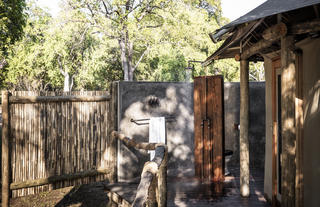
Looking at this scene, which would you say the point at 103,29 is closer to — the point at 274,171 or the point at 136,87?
the point at 136,87

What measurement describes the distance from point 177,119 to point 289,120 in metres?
3.83

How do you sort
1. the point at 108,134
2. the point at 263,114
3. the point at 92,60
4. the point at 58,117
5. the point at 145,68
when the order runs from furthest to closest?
the point at 145,68, the point at 92,60, the point at 263,114, the point at 108,134, the point at 58,117

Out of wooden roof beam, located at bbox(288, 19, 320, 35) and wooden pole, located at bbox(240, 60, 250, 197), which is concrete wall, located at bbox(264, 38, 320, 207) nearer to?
wooden roof beam, located at bbox(288, 19, 320, 35)

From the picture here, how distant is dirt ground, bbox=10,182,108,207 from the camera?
21.7 ft

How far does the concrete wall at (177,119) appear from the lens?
633cm

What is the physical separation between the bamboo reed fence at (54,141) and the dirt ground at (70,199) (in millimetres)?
1125

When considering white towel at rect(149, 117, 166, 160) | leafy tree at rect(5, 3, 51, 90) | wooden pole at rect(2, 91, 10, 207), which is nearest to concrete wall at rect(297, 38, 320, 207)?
white towel at rect(149, 117, 166, 160)

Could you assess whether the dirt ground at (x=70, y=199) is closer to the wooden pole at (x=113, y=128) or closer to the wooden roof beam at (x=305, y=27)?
the wooden pole at (x=113, y=128)

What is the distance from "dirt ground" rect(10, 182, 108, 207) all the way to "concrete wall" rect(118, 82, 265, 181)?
43.1 inches

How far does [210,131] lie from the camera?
20.6 feet

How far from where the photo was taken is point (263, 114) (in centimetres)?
772

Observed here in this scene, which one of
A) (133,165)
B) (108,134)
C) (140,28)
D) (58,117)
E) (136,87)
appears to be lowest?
(133,165)

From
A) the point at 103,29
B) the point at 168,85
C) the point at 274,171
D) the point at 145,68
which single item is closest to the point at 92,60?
the point at 103,29

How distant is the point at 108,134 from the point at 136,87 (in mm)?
1247
